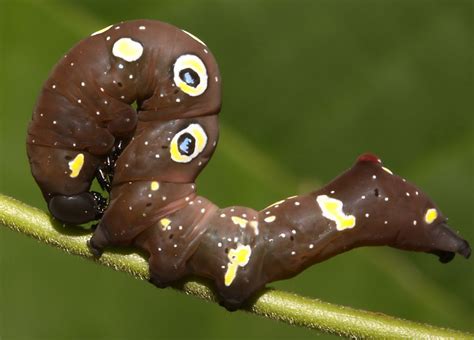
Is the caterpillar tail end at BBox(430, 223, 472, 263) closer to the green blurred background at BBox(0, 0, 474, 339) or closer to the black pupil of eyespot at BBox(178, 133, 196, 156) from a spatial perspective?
the black pupil of eyespot at BBox(178, 133, 196, 156)

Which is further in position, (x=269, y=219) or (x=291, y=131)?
(x=291, y=131)

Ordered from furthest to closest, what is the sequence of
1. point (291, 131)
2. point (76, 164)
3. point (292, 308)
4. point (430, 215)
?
1. point (291, 131)
2. point (430, 215)
3. point (76, 164)
4. point (292, 308)

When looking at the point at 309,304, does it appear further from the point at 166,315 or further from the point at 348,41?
the point at 348,41

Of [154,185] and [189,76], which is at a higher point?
[189,76]

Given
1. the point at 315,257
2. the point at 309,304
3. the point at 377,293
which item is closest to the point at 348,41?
the point at 377,293

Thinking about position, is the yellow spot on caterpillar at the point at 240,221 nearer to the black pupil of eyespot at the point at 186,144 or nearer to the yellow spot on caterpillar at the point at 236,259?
the yellow spot on caterpillar at the point at 236,259

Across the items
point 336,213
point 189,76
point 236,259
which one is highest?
point 189,76

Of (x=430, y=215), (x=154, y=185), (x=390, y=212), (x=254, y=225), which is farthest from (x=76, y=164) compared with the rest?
(x=430, y=215)

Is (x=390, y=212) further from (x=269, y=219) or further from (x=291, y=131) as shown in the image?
(x=291, y=131)

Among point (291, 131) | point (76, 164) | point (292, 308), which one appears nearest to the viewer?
point (292, 308)
